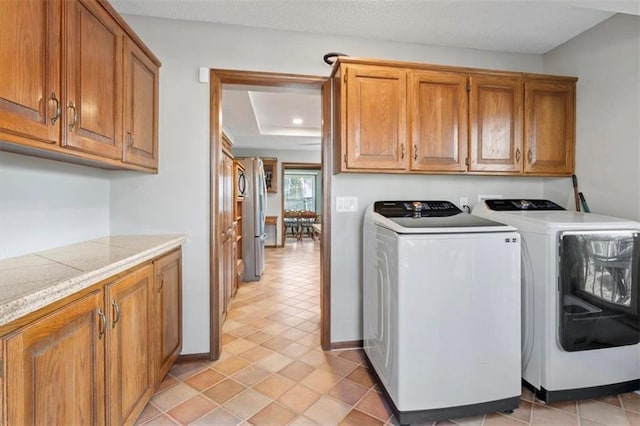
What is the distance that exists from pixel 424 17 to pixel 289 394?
2.67 metres

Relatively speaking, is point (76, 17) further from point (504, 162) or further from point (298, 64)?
point (504, 162)

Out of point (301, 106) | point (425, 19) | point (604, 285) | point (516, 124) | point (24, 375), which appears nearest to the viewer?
point (24, 375)

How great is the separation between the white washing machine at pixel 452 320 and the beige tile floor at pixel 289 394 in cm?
14

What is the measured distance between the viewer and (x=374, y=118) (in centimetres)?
215

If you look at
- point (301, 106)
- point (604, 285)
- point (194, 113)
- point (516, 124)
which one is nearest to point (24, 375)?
point (194, 113)

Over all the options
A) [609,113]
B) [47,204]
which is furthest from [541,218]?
[47,204]

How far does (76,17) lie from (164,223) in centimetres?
129

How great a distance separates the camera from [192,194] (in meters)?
2.26

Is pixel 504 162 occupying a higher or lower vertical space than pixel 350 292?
higher

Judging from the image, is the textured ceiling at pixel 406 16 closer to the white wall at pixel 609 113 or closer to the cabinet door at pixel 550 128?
the white wall at pixel 609 113

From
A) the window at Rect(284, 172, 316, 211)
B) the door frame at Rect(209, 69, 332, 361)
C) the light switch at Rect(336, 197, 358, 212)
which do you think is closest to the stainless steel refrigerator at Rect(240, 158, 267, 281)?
the door frame at Rect(209, 69, 332, 361)

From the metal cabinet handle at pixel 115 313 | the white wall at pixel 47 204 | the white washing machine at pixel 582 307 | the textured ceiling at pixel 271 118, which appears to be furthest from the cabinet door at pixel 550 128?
the white wall at pixel 47 204

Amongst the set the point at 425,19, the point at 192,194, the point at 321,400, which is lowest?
the point at 321,400

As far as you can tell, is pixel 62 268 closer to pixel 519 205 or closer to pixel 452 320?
pixel 452 320
